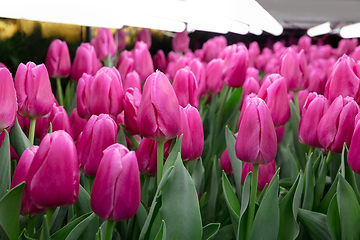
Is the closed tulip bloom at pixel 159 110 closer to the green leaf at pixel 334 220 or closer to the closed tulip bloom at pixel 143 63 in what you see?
the green leaf at pixel 334 220

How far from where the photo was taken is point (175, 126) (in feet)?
1.63

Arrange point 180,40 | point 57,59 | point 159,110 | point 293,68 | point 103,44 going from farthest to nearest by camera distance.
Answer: point 180,40 → point 103,44 → point 57,59 → point 293,68 → point 159,110

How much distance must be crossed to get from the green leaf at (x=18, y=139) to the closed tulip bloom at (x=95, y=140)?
0.12 meters

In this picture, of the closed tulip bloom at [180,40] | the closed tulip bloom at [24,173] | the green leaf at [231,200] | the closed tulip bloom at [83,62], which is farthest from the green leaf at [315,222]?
the closed tulip bloom at [180,40]

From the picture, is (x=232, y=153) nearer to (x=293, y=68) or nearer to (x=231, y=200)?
(x=231, y=200)

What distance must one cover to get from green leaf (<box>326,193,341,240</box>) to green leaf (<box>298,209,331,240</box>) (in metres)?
0.02

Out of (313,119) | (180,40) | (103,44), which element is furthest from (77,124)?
(180,40)

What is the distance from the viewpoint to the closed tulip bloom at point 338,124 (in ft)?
1.91

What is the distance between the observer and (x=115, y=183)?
38cm

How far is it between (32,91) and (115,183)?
27 cm

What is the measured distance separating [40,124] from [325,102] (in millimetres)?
554

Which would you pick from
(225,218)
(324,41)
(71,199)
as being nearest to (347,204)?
(225,218)

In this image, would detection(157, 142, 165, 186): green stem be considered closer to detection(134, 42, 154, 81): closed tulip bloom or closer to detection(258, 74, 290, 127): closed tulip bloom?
detection(258, 74, 290, 127): closed tulip bloom

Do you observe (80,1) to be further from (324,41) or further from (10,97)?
(324,41)
